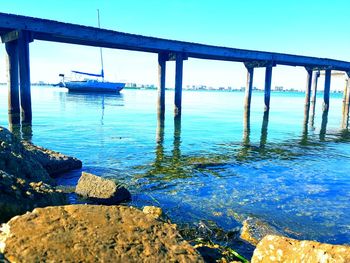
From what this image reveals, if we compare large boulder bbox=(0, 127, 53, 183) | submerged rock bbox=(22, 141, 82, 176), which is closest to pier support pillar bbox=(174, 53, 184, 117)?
submerged rock bbox=(22, 141, 82, 176)

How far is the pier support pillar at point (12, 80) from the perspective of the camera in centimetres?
2097

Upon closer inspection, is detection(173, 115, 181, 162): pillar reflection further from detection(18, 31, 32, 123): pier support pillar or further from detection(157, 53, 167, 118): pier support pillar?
detection(18, 31, 32, 123): pier support pillar

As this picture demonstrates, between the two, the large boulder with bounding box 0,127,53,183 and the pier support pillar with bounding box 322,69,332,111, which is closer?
the large boulder with bounding box 0,127,53,183

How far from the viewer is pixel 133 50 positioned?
29.5 m

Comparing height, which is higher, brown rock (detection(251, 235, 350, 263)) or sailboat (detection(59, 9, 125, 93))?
sailboat (detection(59, 9, 125, 93))

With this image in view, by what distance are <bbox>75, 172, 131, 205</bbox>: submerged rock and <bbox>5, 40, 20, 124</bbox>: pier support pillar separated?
1648cm

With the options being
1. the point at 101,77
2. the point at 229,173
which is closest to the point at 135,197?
the point at 229,173

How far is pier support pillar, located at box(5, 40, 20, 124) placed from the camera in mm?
20969

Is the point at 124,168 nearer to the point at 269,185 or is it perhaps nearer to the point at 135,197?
the point at 135,197

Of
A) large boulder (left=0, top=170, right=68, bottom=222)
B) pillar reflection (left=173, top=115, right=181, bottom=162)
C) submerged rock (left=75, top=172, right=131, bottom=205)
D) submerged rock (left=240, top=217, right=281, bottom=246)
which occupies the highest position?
large boulder (left=0, top=170, right=68, bottom=222)

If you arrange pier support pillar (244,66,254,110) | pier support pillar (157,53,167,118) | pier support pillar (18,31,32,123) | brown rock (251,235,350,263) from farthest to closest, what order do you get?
pier support pillar (244,66,254,110) < pier support pillar (157,53,167,118) < pier support pillar (18,31,32,123) < brown rock (251,235,350,263)

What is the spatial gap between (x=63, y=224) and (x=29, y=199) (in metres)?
1.63

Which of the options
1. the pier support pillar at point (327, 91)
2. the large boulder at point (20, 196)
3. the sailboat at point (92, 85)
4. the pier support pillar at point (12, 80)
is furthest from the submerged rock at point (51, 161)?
the sailboat at point (92, 85)

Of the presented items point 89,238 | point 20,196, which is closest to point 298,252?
point 89,238
